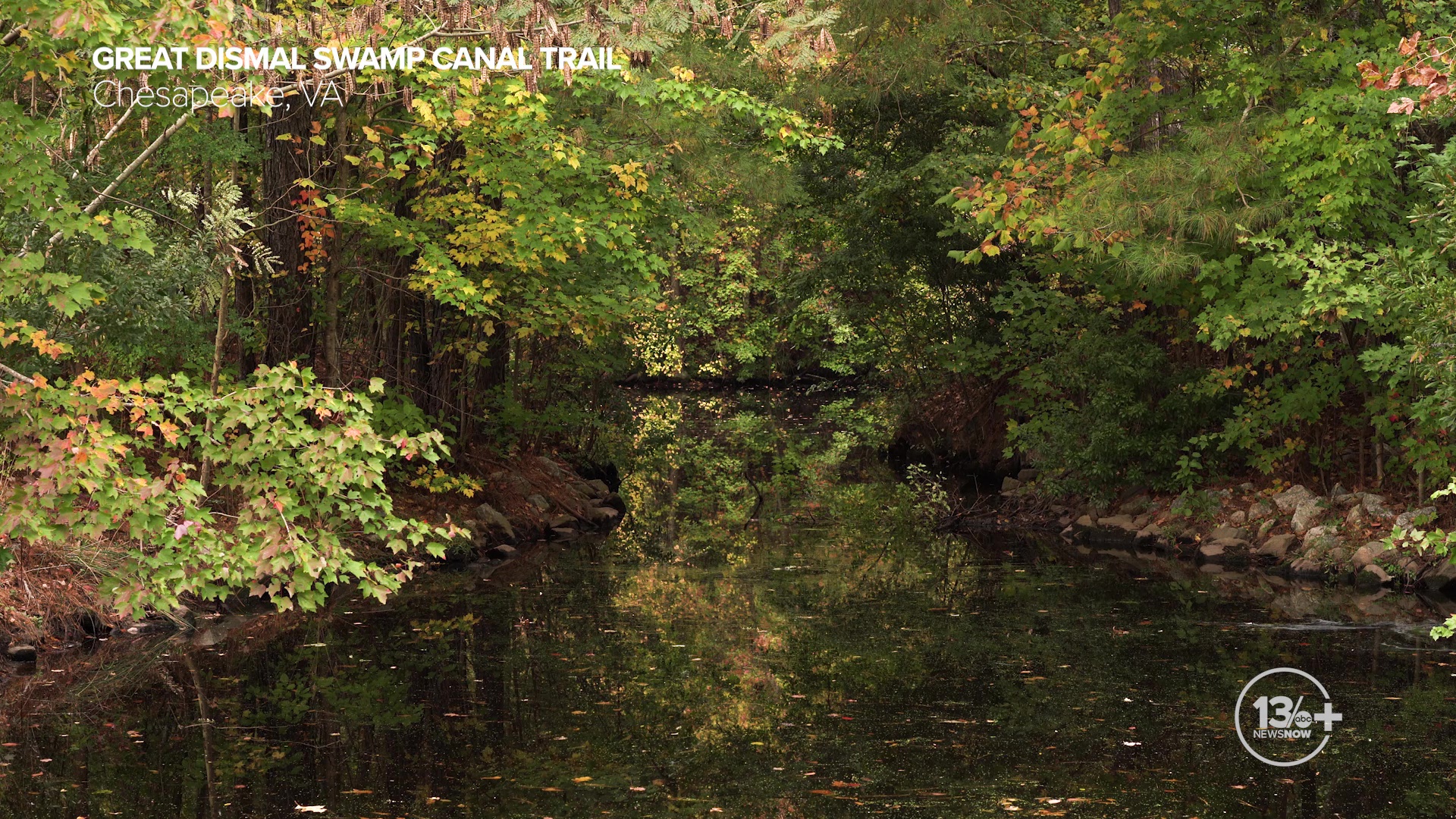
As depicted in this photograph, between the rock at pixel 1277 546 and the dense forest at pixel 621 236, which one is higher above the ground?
the dense forest at pixel 621 236

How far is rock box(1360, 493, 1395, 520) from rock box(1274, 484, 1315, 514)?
2.74 ft

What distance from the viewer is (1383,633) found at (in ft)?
42.4

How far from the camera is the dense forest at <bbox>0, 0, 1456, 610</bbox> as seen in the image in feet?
27.4

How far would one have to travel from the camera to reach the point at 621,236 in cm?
1579

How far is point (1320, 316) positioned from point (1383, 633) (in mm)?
3531

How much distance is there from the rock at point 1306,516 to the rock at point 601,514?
914 cm

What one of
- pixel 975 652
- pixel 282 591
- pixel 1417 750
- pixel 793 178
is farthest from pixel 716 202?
pixel 1417 750

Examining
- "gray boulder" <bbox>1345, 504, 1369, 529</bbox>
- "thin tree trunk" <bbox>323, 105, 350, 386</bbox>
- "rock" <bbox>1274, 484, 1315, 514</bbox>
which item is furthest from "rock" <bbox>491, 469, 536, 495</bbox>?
"gray boulder" <bbox>1345, 504, 1369, 529</bbox>

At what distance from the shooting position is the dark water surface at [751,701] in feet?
27.8

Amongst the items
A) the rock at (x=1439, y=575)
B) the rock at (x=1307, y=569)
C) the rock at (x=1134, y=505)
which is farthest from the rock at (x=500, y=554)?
the rock at (x=1439, y=575)

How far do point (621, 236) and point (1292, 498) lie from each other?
8.16 meters

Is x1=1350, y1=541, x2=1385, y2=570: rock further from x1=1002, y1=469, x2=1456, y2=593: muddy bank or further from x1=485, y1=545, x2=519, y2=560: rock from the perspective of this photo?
x1=485, y1=545, x2=519, y2=560: rock

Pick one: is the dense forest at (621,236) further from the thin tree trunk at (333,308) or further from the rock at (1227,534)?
the rock at (1227,534)

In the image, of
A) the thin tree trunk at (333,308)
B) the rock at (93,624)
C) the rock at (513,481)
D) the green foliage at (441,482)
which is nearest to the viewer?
the rock at (93,624)
